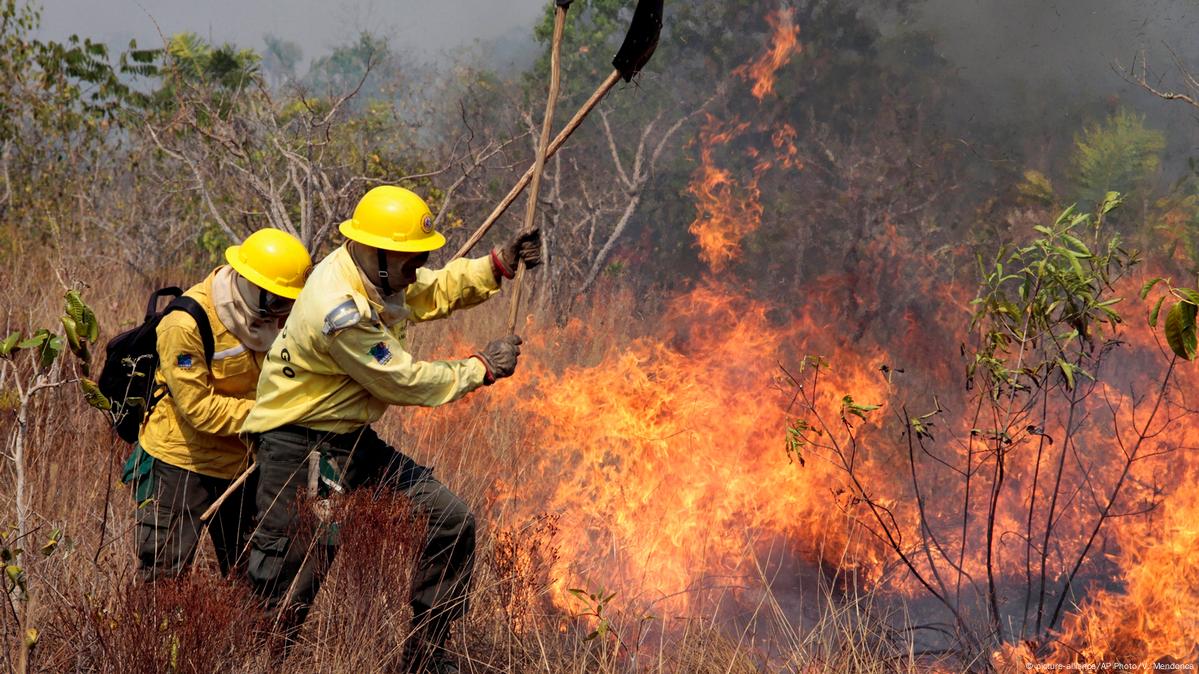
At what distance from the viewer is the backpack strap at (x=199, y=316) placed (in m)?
3.60

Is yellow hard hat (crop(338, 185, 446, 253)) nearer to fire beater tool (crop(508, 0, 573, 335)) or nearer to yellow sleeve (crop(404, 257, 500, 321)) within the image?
fire beater tool (crop(508, 0, 573, 335))

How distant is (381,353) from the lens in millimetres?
3416

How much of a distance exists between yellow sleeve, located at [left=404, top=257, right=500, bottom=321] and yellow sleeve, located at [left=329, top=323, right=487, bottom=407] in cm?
59

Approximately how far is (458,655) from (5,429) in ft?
11.3

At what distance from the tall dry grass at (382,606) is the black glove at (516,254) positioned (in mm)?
1053

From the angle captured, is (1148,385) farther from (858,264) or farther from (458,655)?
(458,655)

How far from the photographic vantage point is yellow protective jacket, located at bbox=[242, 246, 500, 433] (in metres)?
3.36

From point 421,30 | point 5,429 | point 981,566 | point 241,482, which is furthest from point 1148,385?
point 421,30

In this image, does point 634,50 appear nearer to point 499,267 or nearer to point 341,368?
point 499,267

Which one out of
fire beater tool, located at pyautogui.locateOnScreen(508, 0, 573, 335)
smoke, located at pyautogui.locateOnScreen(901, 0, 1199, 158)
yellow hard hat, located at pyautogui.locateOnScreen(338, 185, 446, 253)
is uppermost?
smoke, located at pyautogui.locateOnScreen(901, 0, 1199, 158)

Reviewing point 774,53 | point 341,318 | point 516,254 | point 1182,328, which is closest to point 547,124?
point 516,254

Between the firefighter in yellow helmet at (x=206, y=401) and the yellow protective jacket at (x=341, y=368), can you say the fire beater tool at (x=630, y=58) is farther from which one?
the yellow protective jacket at (x=341, y=368)

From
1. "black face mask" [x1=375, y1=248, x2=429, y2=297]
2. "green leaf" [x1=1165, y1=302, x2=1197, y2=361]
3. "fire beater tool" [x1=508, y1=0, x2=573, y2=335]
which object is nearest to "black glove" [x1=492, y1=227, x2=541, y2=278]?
"fire beater tool" [x1=508, y1=0, x2=573, y2=335]

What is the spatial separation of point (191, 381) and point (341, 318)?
28.5 inches
